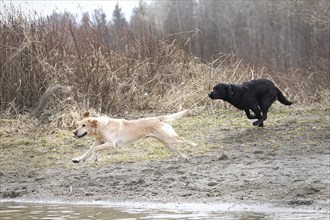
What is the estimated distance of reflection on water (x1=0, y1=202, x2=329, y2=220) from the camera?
27.7ft

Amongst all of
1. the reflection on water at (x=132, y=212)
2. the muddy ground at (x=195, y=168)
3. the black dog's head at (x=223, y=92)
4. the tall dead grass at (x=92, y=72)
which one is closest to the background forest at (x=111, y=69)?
the tall dead grass at (x=92, y=72)

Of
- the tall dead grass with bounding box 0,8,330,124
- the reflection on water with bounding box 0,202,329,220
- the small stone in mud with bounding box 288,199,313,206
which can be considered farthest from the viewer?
the tall dead grass with bounding box 0,8,330,124

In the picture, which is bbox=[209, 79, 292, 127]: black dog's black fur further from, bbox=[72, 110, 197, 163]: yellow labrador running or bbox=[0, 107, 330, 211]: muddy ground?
bbox=[72, 110, 197, 163]: yellow labrador running

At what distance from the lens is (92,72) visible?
15484mm

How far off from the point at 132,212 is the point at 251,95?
5404 mm

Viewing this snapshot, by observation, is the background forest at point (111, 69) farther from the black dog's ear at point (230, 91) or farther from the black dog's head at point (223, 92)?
the black dog's ear at point (230, 91)

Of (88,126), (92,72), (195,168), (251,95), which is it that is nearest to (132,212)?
(195,168)

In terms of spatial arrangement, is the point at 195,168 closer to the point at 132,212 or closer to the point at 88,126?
the point at 88,126

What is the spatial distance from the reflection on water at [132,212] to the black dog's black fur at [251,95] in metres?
4.71

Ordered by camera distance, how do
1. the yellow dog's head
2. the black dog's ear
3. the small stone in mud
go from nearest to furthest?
the small stone in mud < the yellow dog's head < the black dog's ear

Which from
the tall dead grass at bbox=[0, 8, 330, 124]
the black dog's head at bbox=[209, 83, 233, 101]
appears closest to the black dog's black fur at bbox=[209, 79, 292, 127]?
the black dog's head at bbox=[209, 83, 233, 101]

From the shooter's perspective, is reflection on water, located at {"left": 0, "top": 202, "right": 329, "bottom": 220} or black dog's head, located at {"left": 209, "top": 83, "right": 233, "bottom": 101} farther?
black dog's head, located at {"left": 209, "top": 83, "right": 233, "bottom": 101}

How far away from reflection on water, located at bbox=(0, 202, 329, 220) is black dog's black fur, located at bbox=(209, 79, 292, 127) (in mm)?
4710

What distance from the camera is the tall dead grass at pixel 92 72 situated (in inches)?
603
